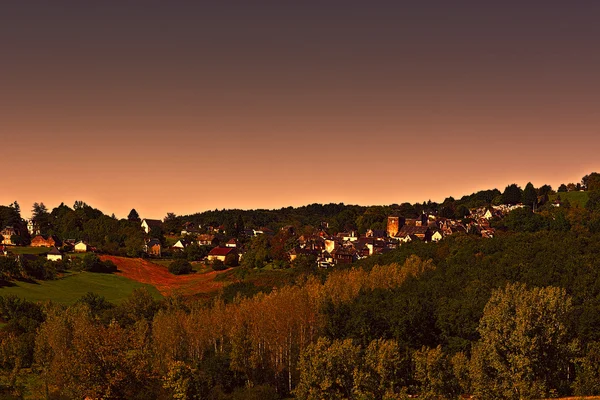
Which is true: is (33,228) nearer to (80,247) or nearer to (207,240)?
(80,247)

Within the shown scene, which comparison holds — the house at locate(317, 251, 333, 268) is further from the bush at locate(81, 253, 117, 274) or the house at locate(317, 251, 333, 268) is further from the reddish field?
the bush at locate(81, 253, 117, 274)

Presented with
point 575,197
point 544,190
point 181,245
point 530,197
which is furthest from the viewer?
point 544,190

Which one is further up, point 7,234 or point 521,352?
point 7,234

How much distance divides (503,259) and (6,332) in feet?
216

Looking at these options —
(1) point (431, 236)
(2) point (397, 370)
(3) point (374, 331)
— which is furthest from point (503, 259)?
(1) point (431, 236)

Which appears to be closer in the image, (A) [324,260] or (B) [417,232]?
(A) [324,260]

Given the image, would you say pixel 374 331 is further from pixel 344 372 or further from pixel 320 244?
pixel 320 244

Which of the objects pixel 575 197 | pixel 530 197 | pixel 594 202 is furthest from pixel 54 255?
pixel 575 197

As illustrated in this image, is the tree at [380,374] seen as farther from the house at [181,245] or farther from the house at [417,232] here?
the house at [181,245]

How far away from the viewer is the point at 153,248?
168 m

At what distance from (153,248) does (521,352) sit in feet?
468

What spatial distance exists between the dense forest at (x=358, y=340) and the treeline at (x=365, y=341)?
5.4 inches

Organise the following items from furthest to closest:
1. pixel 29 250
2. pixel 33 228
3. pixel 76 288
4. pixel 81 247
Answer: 1. pixel 33 228
2. pixel 81 247
3. pixel 29 250
4. pixel 76 288

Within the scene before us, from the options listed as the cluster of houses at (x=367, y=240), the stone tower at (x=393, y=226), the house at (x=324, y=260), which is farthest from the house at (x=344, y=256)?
the stone tower at (x=393, y=226)
